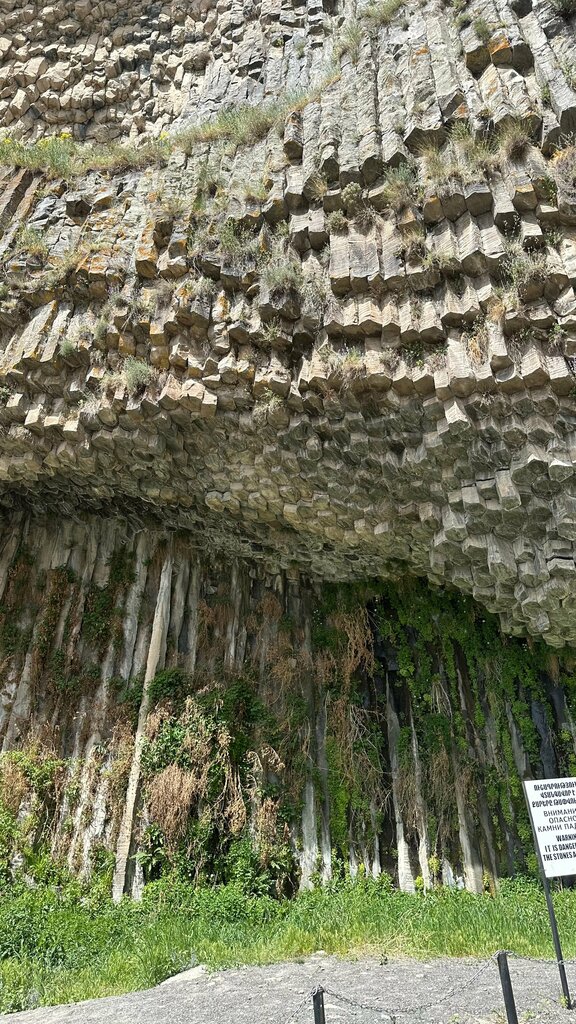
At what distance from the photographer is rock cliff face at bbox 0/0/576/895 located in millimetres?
7645

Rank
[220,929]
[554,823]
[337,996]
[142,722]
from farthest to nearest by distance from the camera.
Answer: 1. [142,722]
2. [220,929]
3. [554,823]
4. [337,996]

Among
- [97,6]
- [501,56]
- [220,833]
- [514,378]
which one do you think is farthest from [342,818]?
[97,6]

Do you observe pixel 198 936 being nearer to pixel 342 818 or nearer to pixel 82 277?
pixel 342 818

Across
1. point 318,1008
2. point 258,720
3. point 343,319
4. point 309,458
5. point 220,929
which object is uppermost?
point 343,319

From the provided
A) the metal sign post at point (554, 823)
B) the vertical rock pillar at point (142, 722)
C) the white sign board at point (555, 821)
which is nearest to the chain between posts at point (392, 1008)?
the metal sign post at point (554, 823)

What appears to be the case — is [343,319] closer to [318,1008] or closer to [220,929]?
[318,1008]

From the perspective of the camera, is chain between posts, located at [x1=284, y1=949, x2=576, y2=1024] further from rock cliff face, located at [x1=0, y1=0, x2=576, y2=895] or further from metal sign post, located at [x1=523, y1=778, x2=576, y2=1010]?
rock cliff face, located at [x1=0, y1=0, x2=576, y2=895]

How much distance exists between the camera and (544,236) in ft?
23.8

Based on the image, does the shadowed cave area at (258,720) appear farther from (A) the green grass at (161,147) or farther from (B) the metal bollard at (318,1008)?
(A) the green grass at (161,147)

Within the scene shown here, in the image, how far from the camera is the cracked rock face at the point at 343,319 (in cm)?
745

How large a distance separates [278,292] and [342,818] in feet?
23.9

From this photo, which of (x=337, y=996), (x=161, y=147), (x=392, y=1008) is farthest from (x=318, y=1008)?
(x=161, y=147)

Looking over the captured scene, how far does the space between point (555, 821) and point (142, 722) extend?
19.5 feet

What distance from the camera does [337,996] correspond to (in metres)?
4.69
